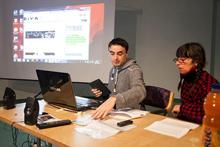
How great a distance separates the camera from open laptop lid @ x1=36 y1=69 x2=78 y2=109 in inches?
56.2

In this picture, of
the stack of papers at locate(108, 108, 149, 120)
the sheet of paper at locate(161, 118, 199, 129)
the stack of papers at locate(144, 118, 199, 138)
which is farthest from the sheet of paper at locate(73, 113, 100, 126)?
the sheet of paper at locate(161, 118, 199, 129)

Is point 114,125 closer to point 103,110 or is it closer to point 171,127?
point 103,110

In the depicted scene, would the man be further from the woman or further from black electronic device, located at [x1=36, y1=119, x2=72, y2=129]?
black electronic device, located at [x1=36, y1=119, x2=72, y2=129]

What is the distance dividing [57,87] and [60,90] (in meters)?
0.04

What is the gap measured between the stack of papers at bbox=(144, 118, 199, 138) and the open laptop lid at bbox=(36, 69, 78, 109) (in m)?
0.62

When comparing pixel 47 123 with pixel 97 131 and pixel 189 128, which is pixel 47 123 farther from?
pixel 189 128

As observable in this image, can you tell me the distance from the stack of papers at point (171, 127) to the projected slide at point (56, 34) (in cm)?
255

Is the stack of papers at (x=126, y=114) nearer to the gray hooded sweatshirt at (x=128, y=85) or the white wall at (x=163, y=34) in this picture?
the gray hooded sweatshirt at (x=128, y=85)

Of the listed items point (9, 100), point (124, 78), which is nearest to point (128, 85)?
point (124, 78)

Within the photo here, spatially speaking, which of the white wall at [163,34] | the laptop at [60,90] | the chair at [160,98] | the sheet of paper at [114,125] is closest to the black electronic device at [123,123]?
the sheet of paper at [114,125]

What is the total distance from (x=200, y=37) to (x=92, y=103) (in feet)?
12.9

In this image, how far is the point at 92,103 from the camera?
1687mm

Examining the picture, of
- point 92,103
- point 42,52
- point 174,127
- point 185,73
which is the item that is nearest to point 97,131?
point 174,127

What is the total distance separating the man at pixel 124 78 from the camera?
1538 mm
